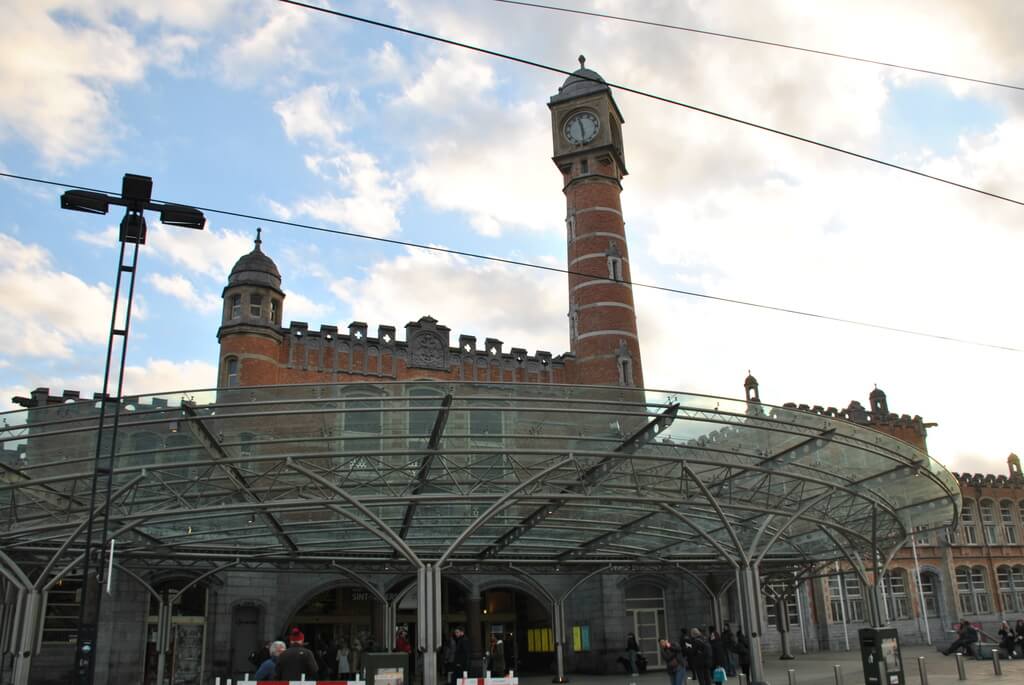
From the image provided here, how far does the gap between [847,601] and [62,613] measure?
29.1 m

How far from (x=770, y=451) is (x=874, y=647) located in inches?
160

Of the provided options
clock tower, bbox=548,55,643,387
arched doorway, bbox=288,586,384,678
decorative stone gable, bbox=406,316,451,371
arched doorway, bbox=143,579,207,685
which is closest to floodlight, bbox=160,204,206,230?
arched doorway, bbox=143,579,207,685

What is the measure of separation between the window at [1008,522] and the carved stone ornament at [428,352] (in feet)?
101

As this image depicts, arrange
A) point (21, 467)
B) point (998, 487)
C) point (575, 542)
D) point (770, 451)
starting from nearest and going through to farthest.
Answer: point (21, 467) < point (770, 451) < point (575, 542) < point (998, 487)

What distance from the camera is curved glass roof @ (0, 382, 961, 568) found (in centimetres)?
1418

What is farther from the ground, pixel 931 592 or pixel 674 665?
pixel 931 592

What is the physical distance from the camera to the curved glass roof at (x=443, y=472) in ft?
46.5

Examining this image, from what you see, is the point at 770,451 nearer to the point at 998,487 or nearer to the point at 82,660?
the point at 82,660

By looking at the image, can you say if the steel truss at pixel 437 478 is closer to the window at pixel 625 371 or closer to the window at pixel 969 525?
the window at pixel 625 371

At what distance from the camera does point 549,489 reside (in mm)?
18094

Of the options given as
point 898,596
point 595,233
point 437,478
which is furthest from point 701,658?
point 898,596

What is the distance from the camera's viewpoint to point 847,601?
1390 inches

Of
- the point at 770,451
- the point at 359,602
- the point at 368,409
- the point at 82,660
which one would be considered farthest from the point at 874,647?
the point at 359,602

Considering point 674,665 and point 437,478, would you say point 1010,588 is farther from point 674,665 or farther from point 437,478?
point 437,478
